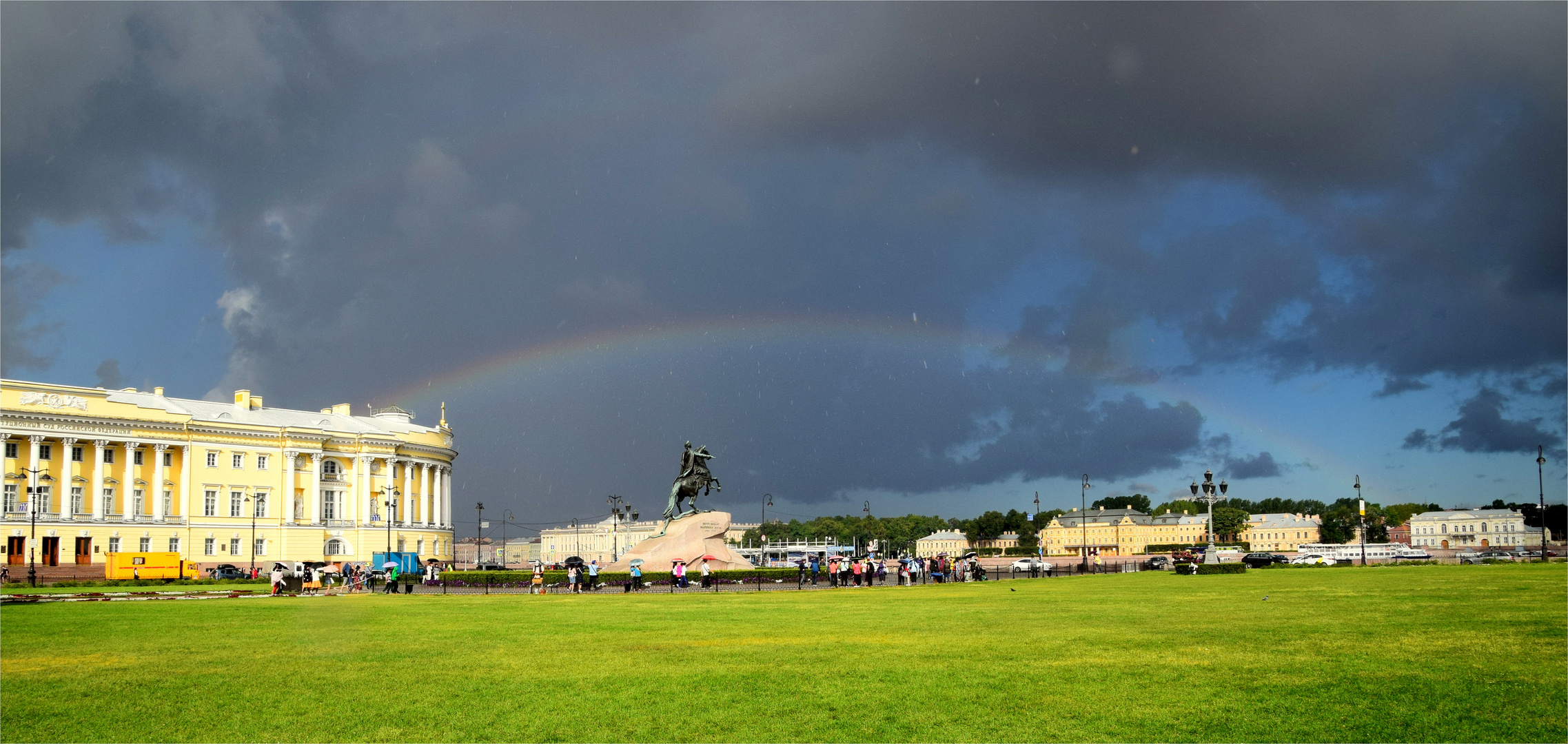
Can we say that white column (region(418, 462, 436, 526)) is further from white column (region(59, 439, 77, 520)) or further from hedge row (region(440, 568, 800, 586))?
hedge row (region(440, 568, 800, 586))

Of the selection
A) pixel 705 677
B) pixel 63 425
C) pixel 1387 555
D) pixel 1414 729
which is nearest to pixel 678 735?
pixel 705 677

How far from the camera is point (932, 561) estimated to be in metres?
→ 62.5

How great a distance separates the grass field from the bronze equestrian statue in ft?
110

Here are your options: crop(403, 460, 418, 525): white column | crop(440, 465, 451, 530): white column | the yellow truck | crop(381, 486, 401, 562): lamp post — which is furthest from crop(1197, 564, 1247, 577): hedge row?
crop(440, 465, 451, 530): white column

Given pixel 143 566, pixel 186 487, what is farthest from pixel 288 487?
pixel 143 566

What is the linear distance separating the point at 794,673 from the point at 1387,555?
9885 centimetres

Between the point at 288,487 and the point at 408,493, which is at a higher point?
the point at 288,487

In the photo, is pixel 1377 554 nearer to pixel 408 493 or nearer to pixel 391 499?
pixel 391 499

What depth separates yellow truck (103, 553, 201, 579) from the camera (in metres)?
62.6

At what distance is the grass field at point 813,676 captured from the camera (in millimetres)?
12250

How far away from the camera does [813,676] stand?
51.8 feet

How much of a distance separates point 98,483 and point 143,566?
107 ft

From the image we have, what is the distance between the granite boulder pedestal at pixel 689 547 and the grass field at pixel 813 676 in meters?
29.7

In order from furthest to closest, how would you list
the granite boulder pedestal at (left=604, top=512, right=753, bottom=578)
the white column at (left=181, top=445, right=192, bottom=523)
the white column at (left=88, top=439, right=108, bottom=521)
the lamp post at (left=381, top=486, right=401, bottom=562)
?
the lamp post at (left=381, top=486, right=401, bottom=562) → the white column at (left=181, top=445, right=192, bottom=523) → the white column at (left=88, top=439, right=108, bottom=521) → the granite boulder pedestal at (left=604, top=512, right=753, bottom=578)
